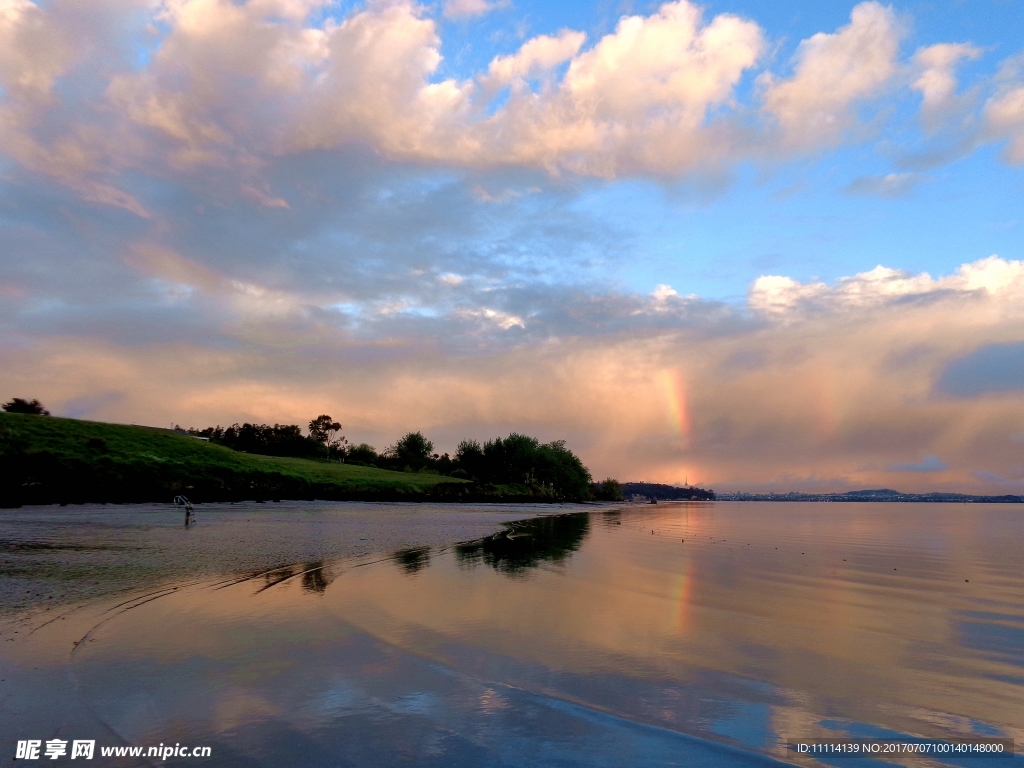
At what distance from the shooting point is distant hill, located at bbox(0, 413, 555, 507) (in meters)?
39.9

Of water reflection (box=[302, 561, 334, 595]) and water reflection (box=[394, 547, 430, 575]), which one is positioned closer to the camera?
water reflection (box=[302, 561, 334, 595])

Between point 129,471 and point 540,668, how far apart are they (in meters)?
48.8

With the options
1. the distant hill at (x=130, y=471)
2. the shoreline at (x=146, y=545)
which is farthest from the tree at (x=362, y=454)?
the shoreline at (x=146, y=545)

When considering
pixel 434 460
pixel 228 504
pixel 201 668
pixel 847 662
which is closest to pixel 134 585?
pixel 201 668

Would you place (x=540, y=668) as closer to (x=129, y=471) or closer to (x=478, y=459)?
(x=129, y=471)

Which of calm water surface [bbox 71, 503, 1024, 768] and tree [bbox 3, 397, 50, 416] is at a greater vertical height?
tree [bbox 3, 397, 50, 416]

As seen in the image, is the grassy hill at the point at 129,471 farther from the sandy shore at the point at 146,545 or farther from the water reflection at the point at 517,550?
the water reflection at the point at 517,550

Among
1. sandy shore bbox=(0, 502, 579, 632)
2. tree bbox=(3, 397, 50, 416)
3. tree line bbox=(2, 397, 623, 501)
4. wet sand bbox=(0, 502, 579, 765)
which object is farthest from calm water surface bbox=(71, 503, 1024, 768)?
tree line bbox=(2, 397, 623, 501)

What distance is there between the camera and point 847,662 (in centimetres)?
956

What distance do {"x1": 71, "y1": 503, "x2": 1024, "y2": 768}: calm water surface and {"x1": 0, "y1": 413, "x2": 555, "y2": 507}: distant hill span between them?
33.1 meters

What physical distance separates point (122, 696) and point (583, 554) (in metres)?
19.7

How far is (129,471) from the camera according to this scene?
154 ft

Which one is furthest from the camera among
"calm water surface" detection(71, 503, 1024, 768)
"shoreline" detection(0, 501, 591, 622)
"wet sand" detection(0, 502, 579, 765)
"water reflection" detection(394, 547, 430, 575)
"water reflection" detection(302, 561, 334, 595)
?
"water reflection" detection(394, 547, 430, 575)

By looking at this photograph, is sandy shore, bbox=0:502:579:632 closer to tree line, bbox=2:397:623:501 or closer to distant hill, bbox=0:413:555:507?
distant hill, bbox=0:413:555:507
